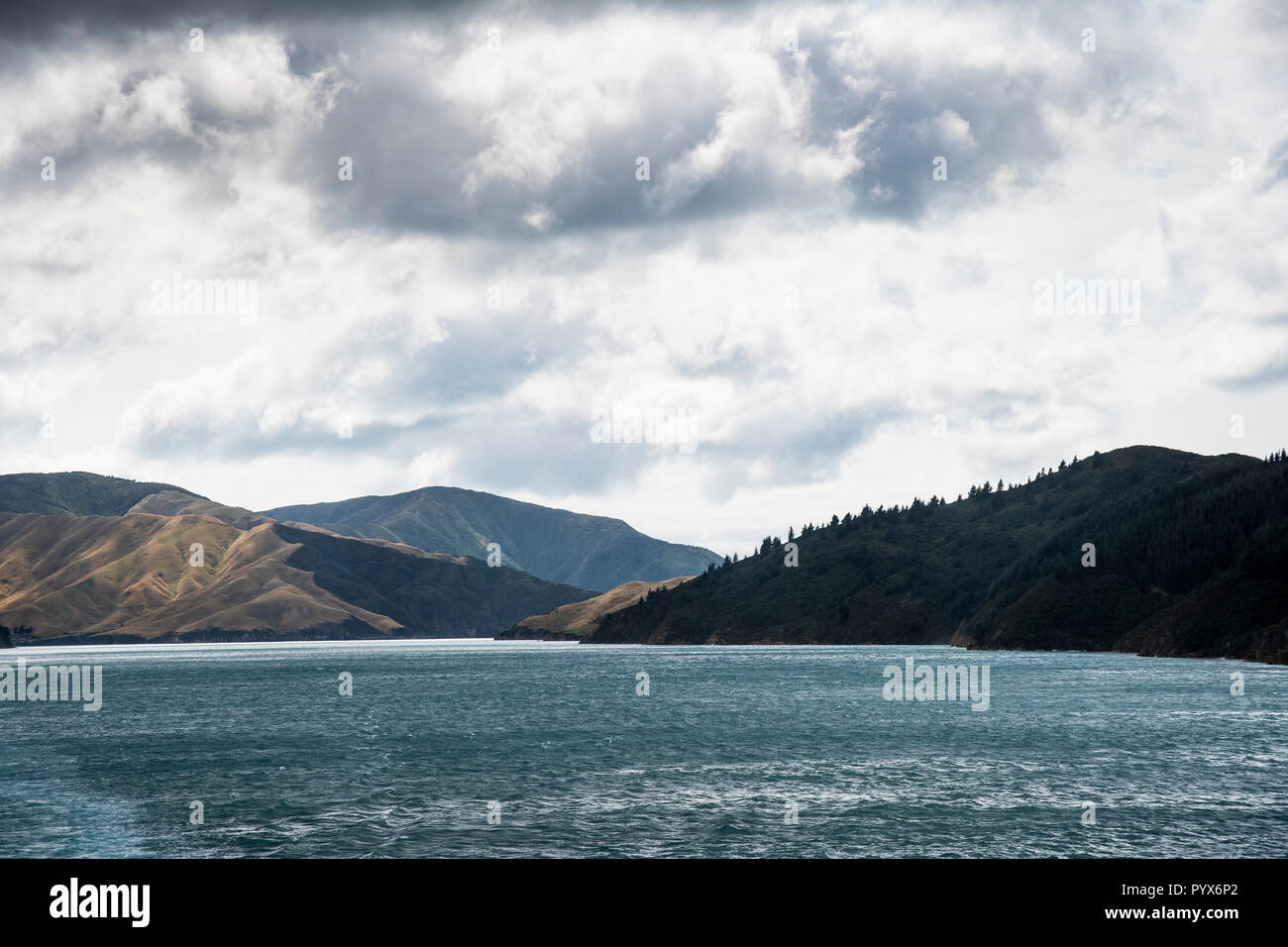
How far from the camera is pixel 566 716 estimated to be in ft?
400

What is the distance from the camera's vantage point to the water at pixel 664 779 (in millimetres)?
50875

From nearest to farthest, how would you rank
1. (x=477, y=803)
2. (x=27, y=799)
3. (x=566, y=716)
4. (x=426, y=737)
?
(x=477, y=803), (x=27, y=799), (x=426, y=737), (x=566, y=716)

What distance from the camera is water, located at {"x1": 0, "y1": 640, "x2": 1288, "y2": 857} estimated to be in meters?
50.9

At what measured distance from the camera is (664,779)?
70.7m
